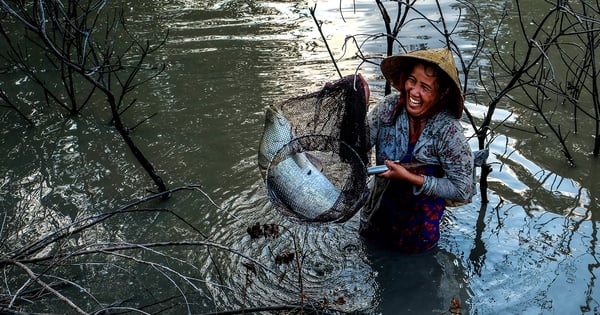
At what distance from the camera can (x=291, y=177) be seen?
3621mm

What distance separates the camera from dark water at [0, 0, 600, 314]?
3.93 metres

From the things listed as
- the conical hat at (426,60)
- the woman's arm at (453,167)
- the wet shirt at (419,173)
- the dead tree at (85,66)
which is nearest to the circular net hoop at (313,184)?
the wet shirt at (419,173)

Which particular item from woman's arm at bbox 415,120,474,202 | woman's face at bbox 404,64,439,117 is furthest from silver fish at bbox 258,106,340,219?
woman's face at bbox 404,64,439,117

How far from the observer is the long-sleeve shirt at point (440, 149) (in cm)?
349

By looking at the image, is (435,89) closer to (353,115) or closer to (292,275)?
(353,115)

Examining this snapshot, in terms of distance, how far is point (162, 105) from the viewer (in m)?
6.46

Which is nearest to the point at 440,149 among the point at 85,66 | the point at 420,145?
the point at 420,145

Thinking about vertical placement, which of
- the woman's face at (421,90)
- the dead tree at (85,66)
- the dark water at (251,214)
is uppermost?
the woman's face at (421,90)

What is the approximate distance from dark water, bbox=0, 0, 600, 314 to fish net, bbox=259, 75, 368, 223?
47cm

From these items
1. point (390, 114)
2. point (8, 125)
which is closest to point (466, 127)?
point (390, 114)

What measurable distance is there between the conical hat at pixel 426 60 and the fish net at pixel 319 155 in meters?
0.22

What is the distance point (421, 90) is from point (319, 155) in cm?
76

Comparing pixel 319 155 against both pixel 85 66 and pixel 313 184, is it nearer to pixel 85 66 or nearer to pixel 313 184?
pixel 313 184

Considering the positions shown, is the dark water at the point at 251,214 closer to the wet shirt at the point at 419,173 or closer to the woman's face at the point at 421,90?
the wet shirt at the point at 419,173
